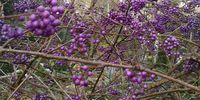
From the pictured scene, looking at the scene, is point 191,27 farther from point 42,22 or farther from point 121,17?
point 42,22

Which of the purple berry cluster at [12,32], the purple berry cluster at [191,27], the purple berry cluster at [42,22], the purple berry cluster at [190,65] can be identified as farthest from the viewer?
the purple berry cluster at [191,27]

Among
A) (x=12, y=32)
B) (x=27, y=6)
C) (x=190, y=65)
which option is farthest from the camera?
(x=27, y=6)

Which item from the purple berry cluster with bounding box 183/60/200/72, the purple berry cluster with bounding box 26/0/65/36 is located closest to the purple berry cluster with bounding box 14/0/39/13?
the purple berry cluster with bounding box 183/60/200/72

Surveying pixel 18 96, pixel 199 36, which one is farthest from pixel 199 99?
pixel 199 36

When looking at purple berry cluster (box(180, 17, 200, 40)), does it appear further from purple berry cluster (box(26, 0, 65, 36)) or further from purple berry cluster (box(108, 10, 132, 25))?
purple berry cluster (box(26, 0, 65, 36))

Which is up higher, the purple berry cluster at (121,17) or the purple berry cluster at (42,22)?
the purple berry cluster at (42,22)

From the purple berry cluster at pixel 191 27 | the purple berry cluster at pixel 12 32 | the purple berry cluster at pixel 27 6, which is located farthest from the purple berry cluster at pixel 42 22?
the purple berry cluster at pixel 27 6

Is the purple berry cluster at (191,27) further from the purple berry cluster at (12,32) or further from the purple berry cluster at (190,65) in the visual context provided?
the purple berry cluster at (12,32)

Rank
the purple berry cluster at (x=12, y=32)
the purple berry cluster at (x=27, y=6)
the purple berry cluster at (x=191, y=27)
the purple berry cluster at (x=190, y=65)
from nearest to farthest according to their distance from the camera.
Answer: the purple berry cluster at (x=12, y=32) < the purple berry cluster at (x=190, y=65) < the purple berry cluster at (x=191, y=27) < the purple berry cluster at (x=27, y=6)

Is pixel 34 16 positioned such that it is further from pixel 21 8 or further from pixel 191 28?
pixel 21 8

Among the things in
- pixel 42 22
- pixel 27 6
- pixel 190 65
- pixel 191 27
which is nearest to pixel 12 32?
pixel 42 22

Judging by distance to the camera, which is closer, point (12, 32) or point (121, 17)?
point (12, 32)
